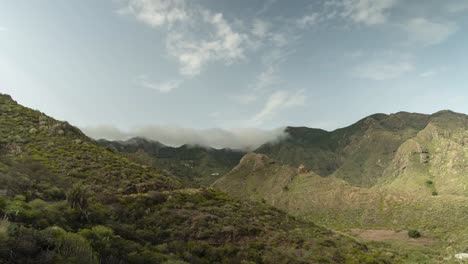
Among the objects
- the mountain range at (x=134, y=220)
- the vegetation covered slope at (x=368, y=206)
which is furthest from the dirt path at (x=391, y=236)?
the vegetation covered slope at (x=368, y=206)

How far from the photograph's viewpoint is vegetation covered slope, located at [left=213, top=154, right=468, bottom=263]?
50.8 meters

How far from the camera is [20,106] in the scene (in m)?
39.9

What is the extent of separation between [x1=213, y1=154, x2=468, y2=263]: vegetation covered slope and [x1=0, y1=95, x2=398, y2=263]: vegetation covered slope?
71.1ft

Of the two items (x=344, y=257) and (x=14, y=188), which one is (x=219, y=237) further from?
(x=14, y=188)

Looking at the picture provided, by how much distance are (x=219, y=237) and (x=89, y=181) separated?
11000 mm

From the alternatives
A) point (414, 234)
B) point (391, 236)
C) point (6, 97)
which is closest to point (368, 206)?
point (391, 236)

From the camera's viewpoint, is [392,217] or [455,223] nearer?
[455,223]

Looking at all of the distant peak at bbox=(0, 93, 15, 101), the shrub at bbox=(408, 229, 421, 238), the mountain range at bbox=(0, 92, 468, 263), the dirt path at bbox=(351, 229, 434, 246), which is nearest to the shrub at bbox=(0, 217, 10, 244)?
the mountain range at bbox=(0, 92, 468, 263)

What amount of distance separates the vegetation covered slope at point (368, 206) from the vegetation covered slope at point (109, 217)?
2168 centimetres

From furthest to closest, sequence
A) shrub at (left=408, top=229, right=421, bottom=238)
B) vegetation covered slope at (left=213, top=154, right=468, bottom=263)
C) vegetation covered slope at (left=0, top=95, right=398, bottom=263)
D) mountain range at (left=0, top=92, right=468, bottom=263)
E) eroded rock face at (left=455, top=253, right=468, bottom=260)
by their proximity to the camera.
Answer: shrub at (left=408, top=229, right=421, bottom=238), vegetation covered slope at (left=213, top=154, right=468, bottom=263), eroded rock face at (left=455, top=253, right=468, bottom=260), mountain range at (left=0, top=92, right=468, bottom=263), vegetation covered slope at (left=0, top=95, right=398, bottom=263)

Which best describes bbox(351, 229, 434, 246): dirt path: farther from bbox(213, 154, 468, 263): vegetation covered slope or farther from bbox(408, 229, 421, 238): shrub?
bbox(213, 154, 468, 263): vegetation covered slope

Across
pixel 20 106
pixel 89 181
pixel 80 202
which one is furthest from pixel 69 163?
pixel 20 106

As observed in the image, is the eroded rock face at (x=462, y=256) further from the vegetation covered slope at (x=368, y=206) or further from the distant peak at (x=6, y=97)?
the distant peak at (x=6, y=97)

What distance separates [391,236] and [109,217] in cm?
5259
